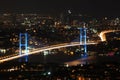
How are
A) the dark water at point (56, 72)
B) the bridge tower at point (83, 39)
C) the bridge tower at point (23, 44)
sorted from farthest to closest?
the bridge tower at point (83, 39), the bridge tower at point (23, 44), the dark water at point (56, 72)

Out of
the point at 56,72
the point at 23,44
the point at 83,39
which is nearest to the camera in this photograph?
the point at 56,72

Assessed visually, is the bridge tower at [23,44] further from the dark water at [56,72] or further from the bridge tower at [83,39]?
the dark water at [56,72]

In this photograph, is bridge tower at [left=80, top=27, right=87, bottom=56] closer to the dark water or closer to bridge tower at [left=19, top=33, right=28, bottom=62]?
bridge tower at [left=19, top=33, right=28, bottom=62]

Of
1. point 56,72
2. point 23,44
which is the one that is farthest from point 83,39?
point 56,72

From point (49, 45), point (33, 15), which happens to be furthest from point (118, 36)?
point (49, 45)

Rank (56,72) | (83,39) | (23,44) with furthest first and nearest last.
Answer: (83,39), (23,44), (56,72)

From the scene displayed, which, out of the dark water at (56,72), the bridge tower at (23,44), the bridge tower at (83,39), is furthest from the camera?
the bridge tower at (83,39)

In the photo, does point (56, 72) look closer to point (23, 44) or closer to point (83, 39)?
point (23, 44)

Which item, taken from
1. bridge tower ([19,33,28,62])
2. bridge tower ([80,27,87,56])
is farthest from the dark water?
bridge tower ([80,27,87,56])

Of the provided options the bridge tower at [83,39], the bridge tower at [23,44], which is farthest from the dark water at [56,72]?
the bridge tower at [83,39]

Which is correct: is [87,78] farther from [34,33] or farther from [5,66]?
[34,33]

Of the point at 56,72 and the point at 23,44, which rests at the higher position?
the point at 23,44
